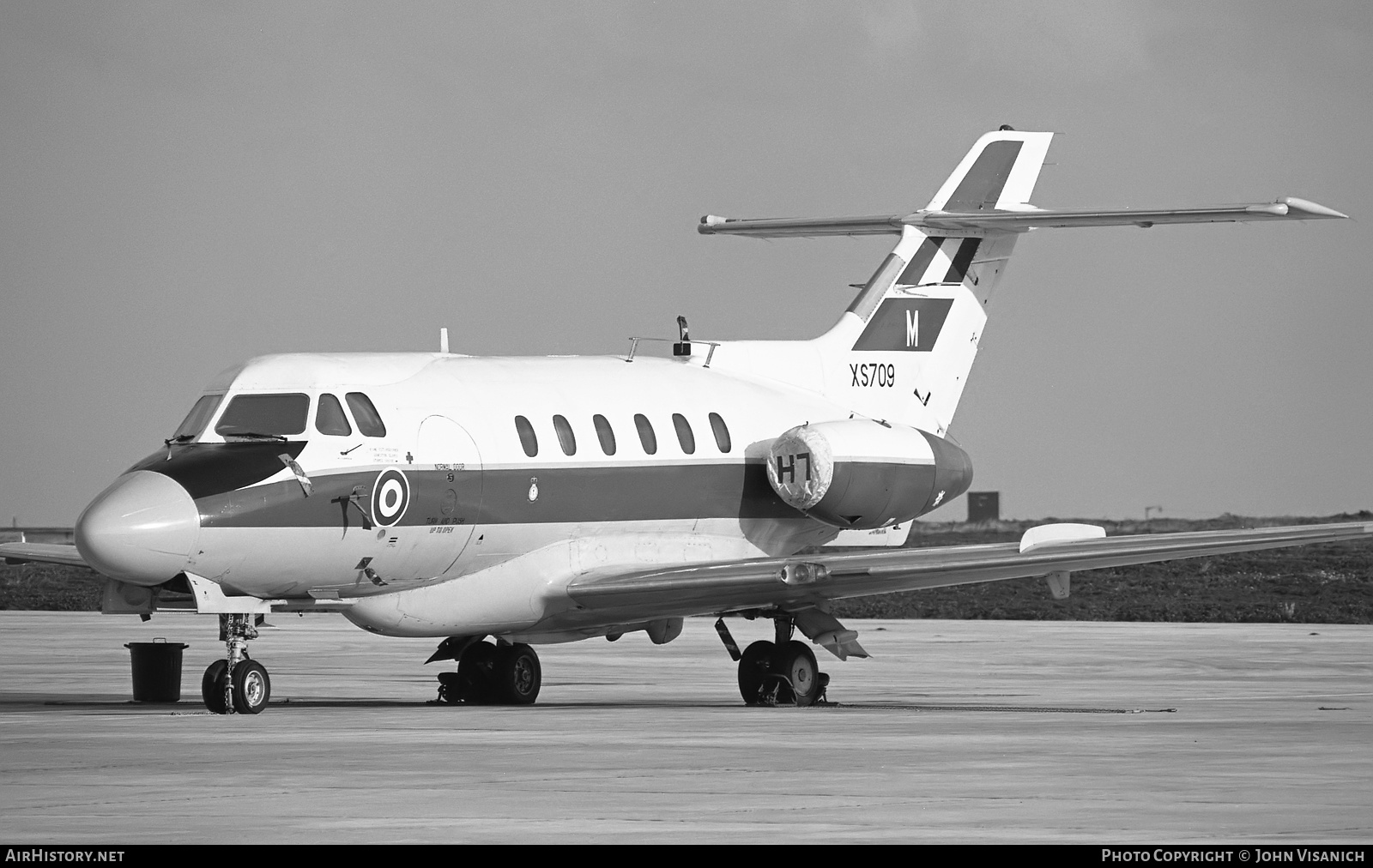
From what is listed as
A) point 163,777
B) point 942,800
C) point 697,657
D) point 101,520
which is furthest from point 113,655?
point 942,800

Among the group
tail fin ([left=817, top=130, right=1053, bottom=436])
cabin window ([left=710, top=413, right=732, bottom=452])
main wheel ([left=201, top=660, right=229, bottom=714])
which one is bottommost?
main wheel ([left=201, top=660, right=229, bottom=714])

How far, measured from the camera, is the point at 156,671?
23.5 m

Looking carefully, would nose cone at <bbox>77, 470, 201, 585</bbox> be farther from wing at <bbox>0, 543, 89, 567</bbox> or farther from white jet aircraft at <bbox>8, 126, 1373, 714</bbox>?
wing at <bbox>0, 543, 89, 567</bbox>

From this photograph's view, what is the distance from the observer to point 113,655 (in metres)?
33.2

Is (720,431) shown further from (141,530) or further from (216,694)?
(141,530)

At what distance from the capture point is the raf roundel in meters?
21.0

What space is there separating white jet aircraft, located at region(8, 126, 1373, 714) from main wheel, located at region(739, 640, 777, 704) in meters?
0.05

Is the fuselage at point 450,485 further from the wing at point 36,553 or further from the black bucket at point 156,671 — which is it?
the wing at point 36,553

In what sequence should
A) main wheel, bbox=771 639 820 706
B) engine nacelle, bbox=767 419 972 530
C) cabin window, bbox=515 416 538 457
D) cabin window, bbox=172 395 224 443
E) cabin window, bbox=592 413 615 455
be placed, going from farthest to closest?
1. engine nacelle, bbox=767 419 972 530
2. main wheel, bbox=771 639 820 706
3. cabin window, bbox=592 413 615 455
4. cabin window, bbox=515 416 538 457
5. cabin window, bbox=172 395 224 443

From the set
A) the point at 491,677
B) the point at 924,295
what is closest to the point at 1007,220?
the point at 924,295

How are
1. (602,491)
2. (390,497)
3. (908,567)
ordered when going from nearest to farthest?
(390,497) < (908,567) < (602,491)

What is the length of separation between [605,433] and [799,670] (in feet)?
10.4

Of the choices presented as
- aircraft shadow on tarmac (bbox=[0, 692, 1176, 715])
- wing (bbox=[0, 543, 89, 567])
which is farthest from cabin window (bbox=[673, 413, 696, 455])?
wing (bbox=[0, 543, 89, 567])

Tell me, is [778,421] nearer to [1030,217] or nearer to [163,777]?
[1030,217]
